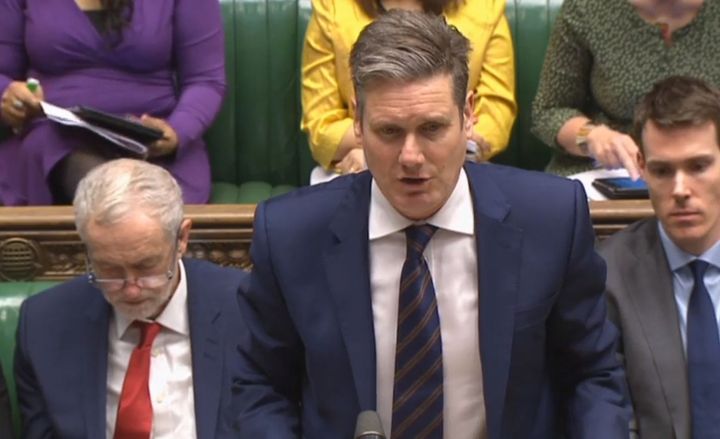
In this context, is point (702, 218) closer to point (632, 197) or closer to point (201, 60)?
point (632, 197)

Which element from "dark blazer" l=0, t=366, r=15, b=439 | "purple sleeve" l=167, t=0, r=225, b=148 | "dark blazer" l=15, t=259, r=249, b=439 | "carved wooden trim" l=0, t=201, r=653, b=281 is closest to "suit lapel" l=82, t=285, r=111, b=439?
"dark blazer" l=15, t=259, r=249, b=439

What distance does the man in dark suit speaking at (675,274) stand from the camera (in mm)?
1847

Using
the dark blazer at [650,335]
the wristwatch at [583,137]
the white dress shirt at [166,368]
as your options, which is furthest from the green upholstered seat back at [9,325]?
the wristwatch at [583,137]

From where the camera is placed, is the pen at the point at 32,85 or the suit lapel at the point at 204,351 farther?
the pen at the point at 32,85

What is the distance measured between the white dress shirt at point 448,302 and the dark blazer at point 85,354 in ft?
1.71

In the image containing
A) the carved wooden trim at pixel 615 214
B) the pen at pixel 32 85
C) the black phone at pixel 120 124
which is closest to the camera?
the carved wooden trim at pixel 615 214

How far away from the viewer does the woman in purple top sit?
2.60m

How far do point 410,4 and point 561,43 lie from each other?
308 millimetres

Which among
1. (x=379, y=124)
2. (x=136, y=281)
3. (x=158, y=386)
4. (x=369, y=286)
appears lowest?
(x=158, y=386)

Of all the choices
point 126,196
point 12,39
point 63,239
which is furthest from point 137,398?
point 12,39

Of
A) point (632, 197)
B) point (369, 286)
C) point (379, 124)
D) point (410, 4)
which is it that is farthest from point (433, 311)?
point (410, 4)

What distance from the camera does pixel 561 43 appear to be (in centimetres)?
260

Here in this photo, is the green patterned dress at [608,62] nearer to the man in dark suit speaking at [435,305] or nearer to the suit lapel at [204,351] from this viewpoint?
the suit lapel at [204,351]

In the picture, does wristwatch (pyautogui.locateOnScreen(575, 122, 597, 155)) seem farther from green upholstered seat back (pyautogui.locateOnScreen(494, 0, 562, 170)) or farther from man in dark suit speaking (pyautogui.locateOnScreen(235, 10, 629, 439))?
man in dark suit speaking (pyautogui.locateOnScreen(235, 10, 629, 439))
